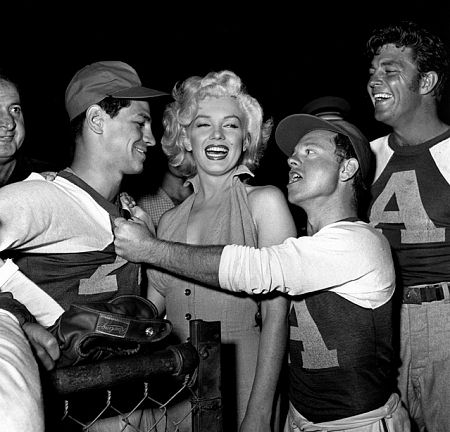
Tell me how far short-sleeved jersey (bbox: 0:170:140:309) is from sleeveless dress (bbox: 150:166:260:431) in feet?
0.79

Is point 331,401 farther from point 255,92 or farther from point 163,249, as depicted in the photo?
point 255,92

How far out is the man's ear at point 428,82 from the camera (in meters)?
2.75

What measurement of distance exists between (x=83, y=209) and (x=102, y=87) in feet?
1.82

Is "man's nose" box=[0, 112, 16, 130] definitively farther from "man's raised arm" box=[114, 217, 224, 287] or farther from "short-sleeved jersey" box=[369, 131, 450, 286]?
"short-sleeved jersey" box=[369, 131, 450, 286]

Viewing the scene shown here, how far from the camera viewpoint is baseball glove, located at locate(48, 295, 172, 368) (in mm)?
1329

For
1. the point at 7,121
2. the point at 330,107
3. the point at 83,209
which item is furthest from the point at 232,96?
the point at 330,107

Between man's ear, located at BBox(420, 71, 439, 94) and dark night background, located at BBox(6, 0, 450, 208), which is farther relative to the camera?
dark night background, located at BBox(6, 0, 450, 208)

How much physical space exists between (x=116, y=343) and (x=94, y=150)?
1131 millimetres

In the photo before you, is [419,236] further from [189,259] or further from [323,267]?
[189,259]

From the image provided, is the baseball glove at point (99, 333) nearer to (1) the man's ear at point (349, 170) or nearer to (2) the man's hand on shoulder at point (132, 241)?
(2) the man's hand on shoulder at point (132, 241)

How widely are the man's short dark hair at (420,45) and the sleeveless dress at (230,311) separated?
1.12 meters

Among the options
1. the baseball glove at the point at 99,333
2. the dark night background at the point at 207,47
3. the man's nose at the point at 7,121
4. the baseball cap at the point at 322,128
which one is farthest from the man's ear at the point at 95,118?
the dark night background at the point at 207,47

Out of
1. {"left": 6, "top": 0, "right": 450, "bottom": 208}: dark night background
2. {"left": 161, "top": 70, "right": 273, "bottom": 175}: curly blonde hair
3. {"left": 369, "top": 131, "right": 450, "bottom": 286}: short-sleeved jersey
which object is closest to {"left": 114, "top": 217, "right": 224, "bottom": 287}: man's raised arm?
{"left": 161, "top": 70, "right": 273, "bottom": 175}: curly blonde hair

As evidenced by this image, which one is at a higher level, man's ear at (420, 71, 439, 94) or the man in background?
man's ear at (420, 71, 439, 94)
